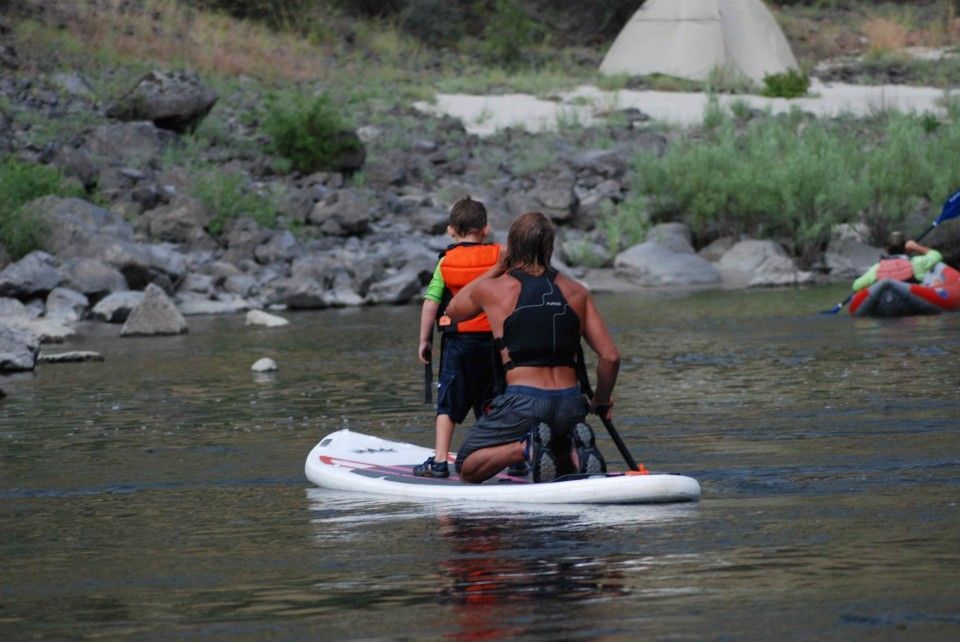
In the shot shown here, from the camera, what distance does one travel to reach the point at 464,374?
974cm

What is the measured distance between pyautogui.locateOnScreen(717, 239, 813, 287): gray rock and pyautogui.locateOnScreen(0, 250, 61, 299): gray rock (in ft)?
35.3

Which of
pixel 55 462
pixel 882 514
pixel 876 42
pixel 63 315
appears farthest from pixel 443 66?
pixel 882 514

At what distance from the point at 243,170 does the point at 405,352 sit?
599 inches

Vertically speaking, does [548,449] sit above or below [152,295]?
above

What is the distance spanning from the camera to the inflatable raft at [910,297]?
22.0 metres

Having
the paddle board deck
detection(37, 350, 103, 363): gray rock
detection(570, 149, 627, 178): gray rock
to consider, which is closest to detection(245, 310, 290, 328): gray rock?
detection(37, 350, 103, 363): gray rock

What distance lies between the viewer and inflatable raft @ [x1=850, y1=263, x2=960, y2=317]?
72.3 ft

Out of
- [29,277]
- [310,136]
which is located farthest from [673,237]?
[29,277]

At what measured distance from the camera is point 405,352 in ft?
64.5

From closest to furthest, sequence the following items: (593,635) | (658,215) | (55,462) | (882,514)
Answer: (593,635) → (882,514) → (55,462) → (658,215)

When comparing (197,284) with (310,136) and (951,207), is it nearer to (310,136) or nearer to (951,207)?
(310,136)

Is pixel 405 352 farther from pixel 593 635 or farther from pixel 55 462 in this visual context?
pixel 593 635

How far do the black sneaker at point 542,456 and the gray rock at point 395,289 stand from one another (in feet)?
60.9

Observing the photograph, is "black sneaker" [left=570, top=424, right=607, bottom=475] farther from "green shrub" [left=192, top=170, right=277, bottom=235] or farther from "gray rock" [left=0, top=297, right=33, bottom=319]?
"green shrub" [left=192, top=170, right=277, bottom=235]
